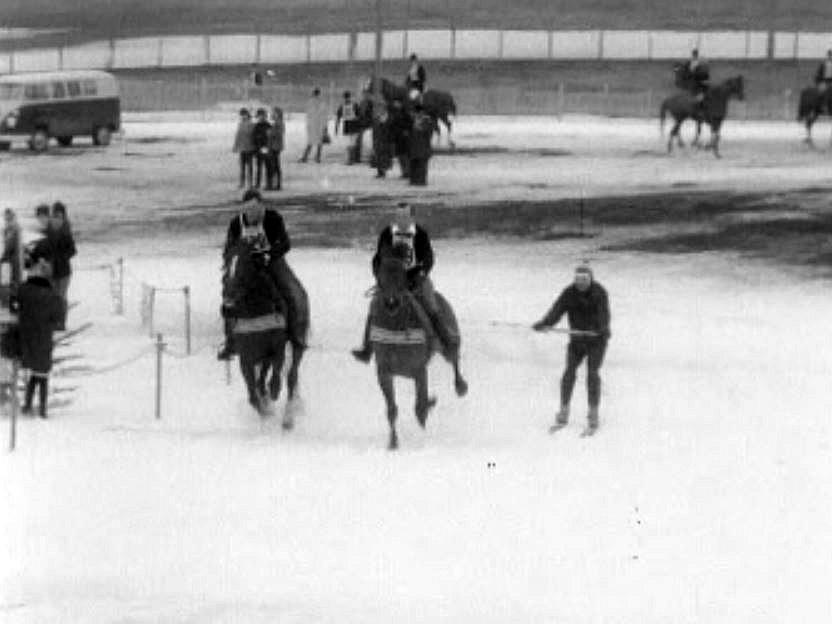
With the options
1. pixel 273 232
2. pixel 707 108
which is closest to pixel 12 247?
pixel 273 232

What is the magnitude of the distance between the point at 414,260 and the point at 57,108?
1060 inches

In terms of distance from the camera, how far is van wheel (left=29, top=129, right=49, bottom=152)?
42188 mm

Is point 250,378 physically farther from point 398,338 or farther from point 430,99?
point 430,99

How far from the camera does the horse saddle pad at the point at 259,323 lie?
59.5 feet

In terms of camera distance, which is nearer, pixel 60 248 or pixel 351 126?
pixel 60 248

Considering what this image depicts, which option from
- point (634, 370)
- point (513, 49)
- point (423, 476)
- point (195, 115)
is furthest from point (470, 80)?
point (423, 476)

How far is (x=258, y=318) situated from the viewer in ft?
59.4

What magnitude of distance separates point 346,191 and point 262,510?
1794 cm

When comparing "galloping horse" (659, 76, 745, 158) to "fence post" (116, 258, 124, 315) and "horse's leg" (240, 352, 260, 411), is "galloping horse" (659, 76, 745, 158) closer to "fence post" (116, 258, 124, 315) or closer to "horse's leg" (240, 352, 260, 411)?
"fence post" (116, 258, 124, 315)

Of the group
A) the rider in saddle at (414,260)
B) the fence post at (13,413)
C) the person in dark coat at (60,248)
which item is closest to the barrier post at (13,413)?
the fence post at (13,413)

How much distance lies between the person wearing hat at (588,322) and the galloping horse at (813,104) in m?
25.0

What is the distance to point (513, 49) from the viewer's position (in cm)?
5606

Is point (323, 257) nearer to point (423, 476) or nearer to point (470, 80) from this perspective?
point (423, 476)

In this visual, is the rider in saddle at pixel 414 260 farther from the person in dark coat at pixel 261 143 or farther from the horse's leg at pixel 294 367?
the person in dark coat at pixel 261 143
